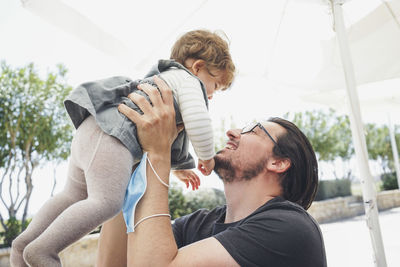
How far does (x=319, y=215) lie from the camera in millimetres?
10102

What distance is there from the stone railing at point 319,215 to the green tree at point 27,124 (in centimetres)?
221

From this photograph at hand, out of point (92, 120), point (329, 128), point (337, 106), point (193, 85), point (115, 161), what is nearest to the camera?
point (115, 161)

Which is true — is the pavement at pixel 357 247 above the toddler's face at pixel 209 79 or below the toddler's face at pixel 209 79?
below

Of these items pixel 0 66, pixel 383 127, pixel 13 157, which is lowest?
pixel 383 127

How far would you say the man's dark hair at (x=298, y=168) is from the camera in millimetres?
1655

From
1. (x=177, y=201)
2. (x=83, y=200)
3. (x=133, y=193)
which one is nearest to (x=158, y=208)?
(x=133, y=193)

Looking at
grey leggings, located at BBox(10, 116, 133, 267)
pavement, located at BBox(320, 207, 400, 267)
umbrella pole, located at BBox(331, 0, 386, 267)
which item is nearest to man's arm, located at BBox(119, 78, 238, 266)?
grey leggings, located at BBox(10, 116, 133, 267)

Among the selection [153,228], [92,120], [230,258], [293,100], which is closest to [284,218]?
[230,258]

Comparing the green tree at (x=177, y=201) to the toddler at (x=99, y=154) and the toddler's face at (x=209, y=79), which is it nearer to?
the toddler's face at (x=209, y=79)

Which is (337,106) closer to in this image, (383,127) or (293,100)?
(293,100)

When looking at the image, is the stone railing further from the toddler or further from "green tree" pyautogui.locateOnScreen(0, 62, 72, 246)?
the toddler

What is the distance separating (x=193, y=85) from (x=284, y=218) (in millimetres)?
658

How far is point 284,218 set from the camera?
121 centimetres

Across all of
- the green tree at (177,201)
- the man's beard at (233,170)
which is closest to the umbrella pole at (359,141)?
the man's beard at (233,170)
